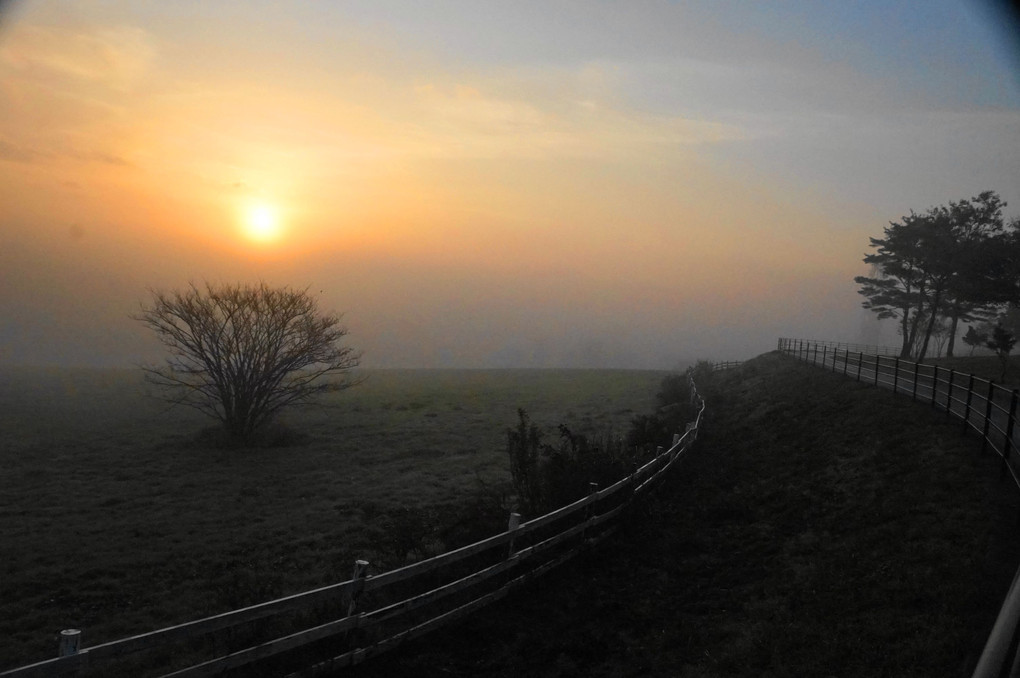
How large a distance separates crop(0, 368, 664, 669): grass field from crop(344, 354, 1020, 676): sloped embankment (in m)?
3.55

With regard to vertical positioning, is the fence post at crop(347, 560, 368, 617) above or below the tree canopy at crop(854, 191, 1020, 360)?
below

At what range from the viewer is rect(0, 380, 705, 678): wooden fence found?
5.66m

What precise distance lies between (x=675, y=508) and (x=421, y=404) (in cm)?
3384

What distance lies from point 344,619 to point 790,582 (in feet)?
19.6

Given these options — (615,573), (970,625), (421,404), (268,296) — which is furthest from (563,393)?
(970,625)

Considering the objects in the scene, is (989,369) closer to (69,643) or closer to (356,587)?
(356,587)

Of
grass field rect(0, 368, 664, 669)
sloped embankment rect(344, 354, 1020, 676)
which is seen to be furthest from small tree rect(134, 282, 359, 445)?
sloped embankment rect(344, 354, 1020, 676)

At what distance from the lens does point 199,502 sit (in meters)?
20.3

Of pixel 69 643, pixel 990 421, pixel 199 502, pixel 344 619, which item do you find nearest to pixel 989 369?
pixel 990 421

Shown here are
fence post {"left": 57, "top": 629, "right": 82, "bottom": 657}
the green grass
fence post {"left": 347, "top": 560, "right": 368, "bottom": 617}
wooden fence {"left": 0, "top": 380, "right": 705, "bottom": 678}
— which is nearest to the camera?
fence post {"left": 57, "top": 629, "right": 82, "bottom": 657}

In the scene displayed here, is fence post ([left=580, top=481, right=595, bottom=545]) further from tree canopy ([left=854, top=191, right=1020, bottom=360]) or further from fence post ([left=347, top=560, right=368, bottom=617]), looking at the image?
tree canopy ([left=854, top=191, right=1020, bottom=360])

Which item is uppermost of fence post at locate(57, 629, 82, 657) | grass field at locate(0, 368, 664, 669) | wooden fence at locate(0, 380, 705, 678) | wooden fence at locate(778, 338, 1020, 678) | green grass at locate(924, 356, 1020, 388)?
green grass at locate(924, 356, 1020, 388)

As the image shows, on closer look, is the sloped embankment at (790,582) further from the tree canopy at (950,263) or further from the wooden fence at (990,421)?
the tree canopy at (950,263)

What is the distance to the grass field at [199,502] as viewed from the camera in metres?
11.9
